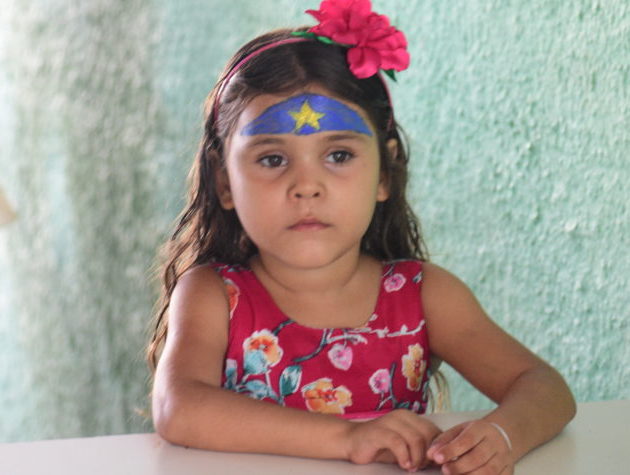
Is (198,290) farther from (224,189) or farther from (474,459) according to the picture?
(474,459)

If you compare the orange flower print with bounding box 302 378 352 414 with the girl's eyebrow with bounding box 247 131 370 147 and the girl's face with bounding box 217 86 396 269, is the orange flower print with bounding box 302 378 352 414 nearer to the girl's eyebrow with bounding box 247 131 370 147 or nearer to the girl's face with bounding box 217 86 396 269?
the girl's face with bounding box 217 86 396 269

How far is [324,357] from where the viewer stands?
Result: 1.08 meters

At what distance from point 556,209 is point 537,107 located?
0.19m

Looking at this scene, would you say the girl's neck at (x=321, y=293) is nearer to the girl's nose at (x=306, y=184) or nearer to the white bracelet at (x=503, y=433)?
the girl's nose at (x=306, y=184)

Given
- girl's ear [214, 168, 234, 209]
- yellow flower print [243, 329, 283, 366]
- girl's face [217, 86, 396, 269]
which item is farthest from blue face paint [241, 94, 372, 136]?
yellow flower print [243, 329, 283, 366]

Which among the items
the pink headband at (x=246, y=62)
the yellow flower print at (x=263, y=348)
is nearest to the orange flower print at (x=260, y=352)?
the yellow flower print at (x=263, y=348)

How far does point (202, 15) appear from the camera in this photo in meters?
2.33

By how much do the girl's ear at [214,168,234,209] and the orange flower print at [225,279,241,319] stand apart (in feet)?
0.31

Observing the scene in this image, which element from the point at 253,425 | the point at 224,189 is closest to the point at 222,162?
the point at 224,189

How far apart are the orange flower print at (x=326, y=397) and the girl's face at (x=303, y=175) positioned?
137 millimetres

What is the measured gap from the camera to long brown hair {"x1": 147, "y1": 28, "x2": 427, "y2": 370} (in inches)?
41.7

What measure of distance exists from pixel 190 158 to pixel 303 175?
146cm

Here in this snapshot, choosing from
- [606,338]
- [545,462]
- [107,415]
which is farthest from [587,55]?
[107,415]

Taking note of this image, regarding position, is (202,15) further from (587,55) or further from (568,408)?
(568,408)
